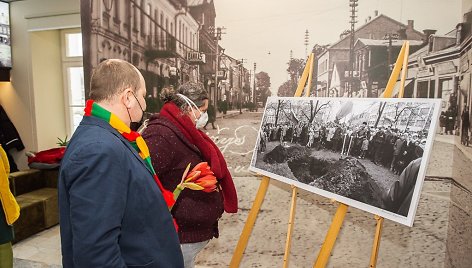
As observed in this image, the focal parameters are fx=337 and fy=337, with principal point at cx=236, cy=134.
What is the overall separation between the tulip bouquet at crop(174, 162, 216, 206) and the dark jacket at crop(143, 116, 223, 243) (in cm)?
4

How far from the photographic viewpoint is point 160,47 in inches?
119

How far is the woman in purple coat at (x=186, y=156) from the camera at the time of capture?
156 centimetres

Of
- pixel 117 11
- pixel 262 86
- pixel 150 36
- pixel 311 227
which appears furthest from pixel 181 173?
pixel 117 11

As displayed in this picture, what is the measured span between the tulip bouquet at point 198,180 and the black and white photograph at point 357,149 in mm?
599

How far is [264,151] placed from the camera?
2.25 meters

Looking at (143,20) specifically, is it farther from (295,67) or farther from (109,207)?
(109,207)

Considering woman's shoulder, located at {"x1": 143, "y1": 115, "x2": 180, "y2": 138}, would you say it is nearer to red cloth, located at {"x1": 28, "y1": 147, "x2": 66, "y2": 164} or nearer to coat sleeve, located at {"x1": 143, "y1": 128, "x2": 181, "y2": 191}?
coat sleeve, located at {"x1": 143, "y1": 128, "x2": 181, "y2": 191}

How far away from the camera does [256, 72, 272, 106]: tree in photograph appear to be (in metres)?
2.83

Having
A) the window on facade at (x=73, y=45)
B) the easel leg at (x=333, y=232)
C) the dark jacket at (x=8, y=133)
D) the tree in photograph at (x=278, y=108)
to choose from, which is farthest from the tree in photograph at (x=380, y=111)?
the dark jacket at (x=8, y=133)

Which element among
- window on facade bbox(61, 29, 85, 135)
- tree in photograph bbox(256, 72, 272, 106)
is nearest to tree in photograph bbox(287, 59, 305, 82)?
tree in photograph bbox(256, 72, 272, 106)

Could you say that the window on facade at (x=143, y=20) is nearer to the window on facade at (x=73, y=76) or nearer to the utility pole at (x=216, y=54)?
the utility pole at (x=216, y=54)

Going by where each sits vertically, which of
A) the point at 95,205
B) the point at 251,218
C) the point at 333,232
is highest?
the point at 95,205

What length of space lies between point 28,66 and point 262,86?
3.30 meters

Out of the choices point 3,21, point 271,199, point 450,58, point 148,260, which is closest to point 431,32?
point 450,58
